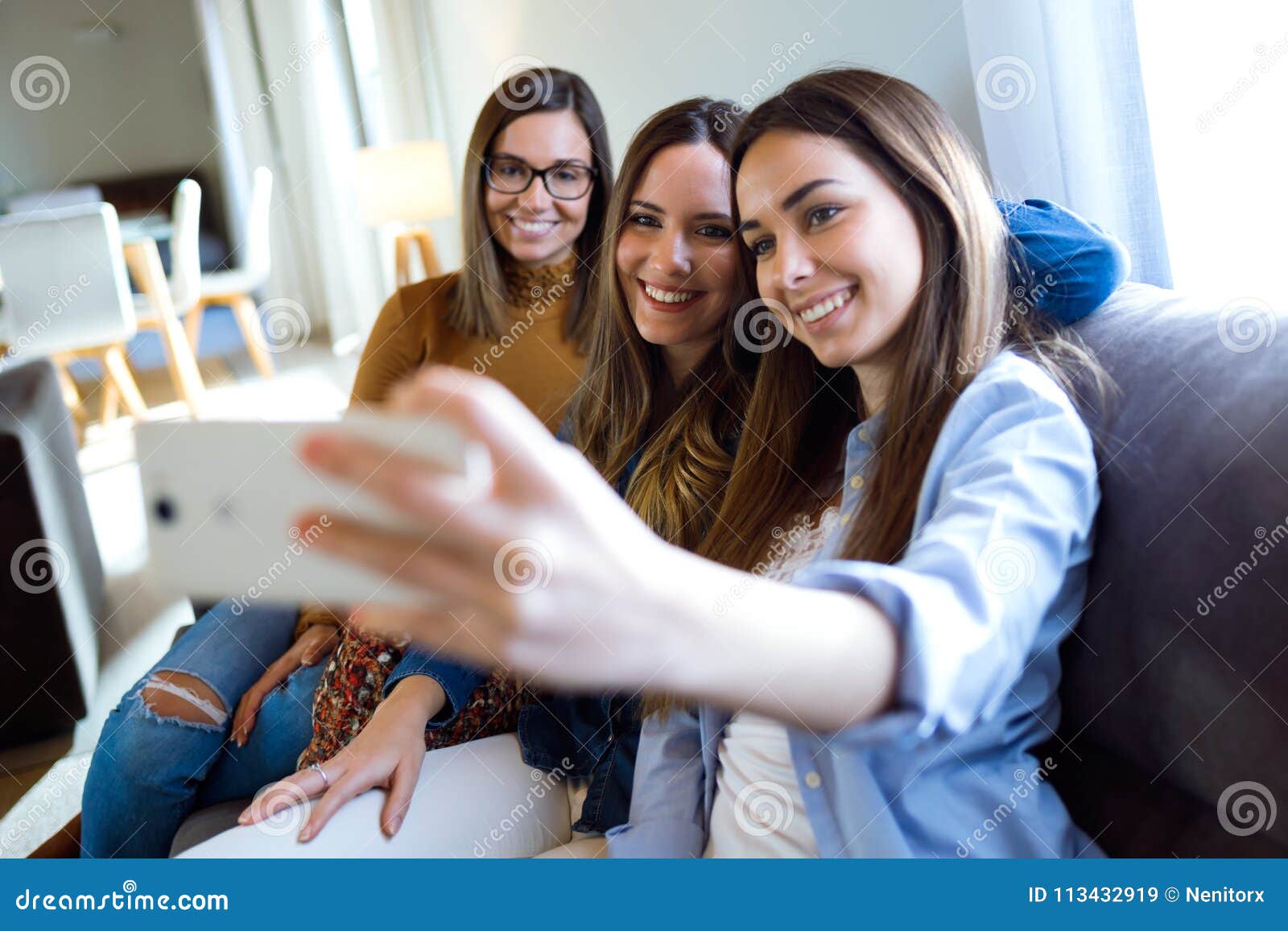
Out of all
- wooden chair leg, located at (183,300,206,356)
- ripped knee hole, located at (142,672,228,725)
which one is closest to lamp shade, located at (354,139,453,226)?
wooden chair leg, located at (183,300,206,356)

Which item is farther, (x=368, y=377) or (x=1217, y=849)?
(x=368, y=377)

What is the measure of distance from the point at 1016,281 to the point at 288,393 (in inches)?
141

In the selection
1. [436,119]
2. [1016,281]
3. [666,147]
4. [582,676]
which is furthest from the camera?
[436,119]

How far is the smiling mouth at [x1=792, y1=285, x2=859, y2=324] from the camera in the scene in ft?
2.37

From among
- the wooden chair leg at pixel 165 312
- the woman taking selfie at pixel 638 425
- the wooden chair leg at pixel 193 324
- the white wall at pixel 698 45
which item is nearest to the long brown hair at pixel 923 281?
the woman taking selfie at pixel 638 425

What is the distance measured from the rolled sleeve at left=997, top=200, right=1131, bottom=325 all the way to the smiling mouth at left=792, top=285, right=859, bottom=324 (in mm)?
133

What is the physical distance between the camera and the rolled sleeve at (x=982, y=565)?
47cm

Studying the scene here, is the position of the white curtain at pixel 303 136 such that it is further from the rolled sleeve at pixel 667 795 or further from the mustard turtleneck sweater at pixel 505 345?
the rolled sleeve at pixel 667 795

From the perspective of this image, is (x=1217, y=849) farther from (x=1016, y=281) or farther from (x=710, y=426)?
(x=710, y=426)

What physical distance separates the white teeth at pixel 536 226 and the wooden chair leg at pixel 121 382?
8.66 feet

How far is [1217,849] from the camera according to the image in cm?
60

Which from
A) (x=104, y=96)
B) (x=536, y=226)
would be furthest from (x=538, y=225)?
(x=104, y=96)

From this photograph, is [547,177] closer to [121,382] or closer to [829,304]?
[829,304]
